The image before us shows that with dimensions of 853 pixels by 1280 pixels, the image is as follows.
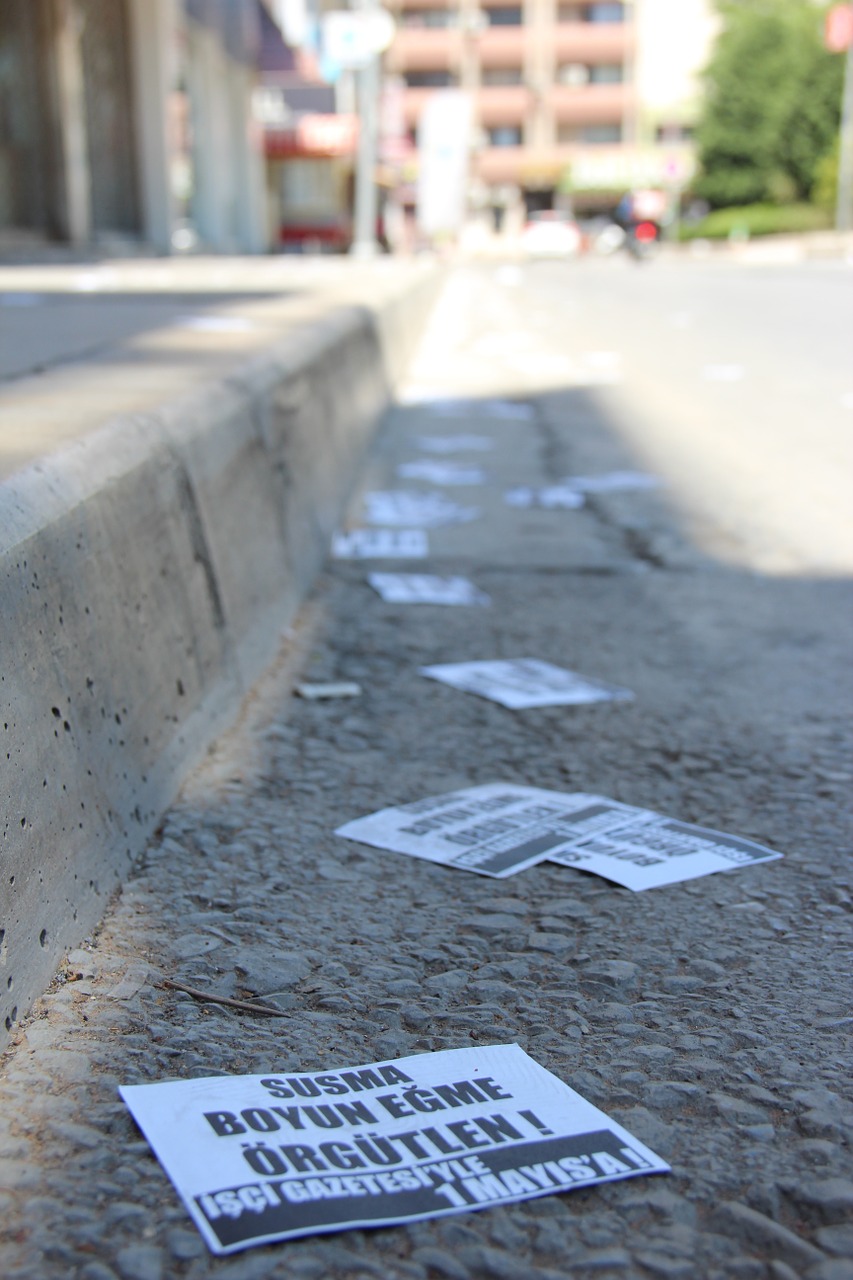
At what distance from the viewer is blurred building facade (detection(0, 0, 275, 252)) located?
16266 millimetres

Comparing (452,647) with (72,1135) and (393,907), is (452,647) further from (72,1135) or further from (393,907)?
(72,1135)

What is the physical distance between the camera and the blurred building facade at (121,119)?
16266mm

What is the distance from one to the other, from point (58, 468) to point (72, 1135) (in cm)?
86

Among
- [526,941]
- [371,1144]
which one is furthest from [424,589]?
[371,1144]

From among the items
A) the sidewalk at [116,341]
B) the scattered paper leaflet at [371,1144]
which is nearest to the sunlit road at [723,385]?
the sidewalk at [116,341]

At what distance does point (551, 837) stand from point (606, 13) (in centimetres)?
7526

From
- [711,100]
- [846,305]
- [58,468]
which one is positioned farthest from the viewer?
[711,100]

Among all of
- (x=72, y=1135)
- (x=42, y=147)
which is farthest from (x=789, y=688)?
(x=42, y=147)

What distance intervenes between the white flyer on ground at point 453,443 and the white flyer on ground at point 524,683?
3.16 metres

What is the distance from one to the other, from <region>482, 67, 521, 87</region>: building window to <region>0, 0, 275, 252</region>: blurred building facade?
46.3 m

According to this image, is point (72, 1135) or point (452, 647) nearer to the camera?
point (72, 1135)

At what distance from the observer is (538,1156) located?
1315 millimetres

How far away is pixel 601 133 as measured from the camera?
71.7 m

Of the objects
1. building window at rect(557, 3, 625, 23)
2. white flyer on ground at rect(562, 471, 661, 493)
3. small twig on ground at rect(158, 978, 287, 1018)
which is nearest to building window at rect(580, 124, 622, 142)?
building window at rect(557, 3, 625, 23)
